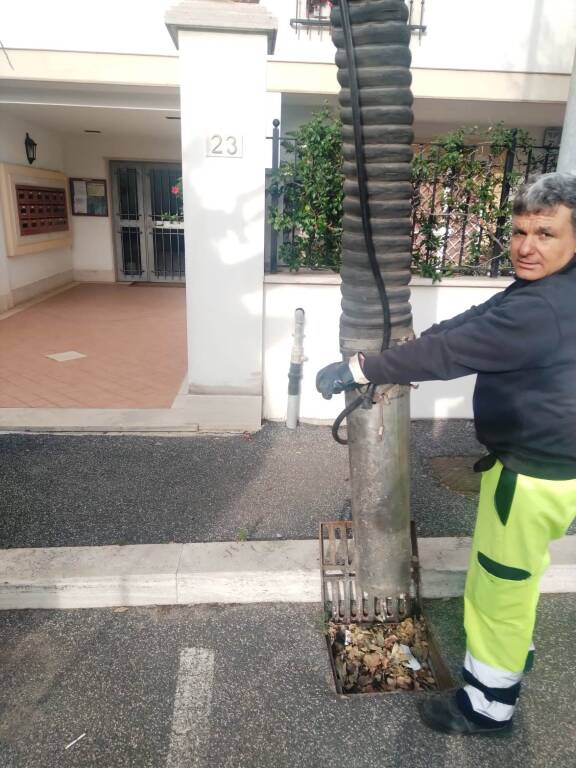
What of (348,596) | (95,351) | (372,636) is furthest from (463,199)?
(95,351)

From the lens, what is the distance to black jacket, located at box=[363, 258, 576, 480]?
6.08ft

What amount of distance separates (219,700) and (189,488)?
1.73 metres

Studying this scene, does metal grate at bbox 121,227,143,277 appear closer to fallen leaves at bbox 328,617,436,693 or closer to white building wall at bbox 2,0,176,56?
white building wall at bbox 2,0,176,56

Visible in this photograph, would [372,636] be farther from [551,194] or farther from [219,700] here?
[551,194]

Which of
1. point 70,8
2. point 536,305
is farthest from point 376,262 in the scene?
point 70,8

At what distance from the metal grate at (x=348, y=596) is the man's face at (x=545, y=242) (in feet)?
4.96

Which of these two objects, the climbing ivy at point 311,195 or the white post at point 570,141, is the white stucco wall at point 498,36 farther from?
the white post at point 570,141

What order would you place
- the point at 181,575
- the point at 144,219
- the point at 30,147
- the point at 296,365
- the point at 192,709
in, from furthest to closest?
the point at 144,219 < the point at 30,147 < the point at 296,365 < the point at 181,575 < the point at 192,709

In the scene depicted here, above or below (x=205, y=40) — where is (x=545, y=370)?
below

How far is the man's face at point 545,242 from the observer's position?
188 centimetres

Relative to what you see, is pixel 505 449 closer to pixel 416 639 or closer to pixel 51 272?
pixel 416 639

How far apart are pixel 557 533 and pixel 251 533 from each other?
188cm

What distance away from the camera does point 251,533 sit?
3455mm

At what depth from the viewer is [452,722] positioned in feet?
7.33
